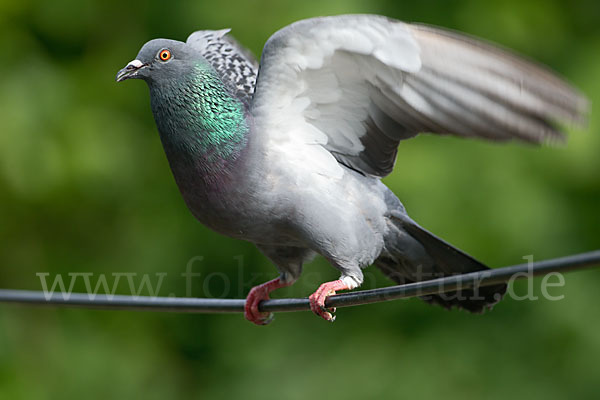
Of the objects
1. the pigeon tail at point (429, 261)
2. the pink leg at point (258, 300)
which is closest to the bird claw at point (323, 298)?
the pigeon tail at point (429, 261)

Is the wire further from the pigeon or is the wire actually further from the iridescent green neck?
the iridescent green neck

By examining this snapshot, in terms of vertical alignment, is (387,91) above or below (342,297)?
above

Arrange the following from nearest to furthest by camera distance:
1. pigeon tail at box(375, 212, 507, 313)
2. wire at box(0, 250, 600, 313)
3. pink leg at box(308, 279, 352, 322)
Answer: wire at box(0, 250, 600, 313)
pink leg at box(308, 279, 352, 322)
pigeon tail at box(375, 212, 507, 313)

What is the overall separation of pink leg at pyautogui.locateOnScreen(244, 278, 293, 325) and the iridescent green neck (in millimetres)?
964

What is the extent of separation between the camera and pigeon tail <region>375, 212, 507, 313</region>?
3.95 metres

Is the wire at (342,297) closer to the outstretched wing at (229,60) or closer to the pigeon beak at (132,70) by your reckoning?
the pigeon beak at (132,70)

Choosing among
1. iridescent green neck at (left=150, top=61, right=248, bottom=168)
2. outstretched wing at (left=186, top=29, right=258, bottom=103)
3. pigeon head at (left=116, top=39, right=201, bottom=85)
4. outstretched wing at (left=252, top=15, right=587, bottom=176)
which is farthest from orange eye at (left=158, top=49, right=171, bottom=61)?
outstretched wing at (left=186, top=29, right=258, bottom=103)

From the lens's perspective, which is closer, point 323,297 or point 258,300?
point 323,297

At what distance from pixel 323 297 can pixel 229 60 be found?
174 cm

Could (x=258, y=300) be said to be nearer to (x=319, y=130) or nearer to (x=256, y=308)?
(x=256, y=308)

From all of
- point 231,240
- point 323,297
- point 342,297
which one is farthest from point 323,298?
point 231,240

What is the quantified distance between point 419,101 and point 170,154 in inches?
45.9

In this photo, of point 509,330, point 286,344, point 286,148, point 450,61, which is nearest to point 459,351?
point 509,330

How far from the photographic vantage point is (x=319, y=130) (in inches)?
148
